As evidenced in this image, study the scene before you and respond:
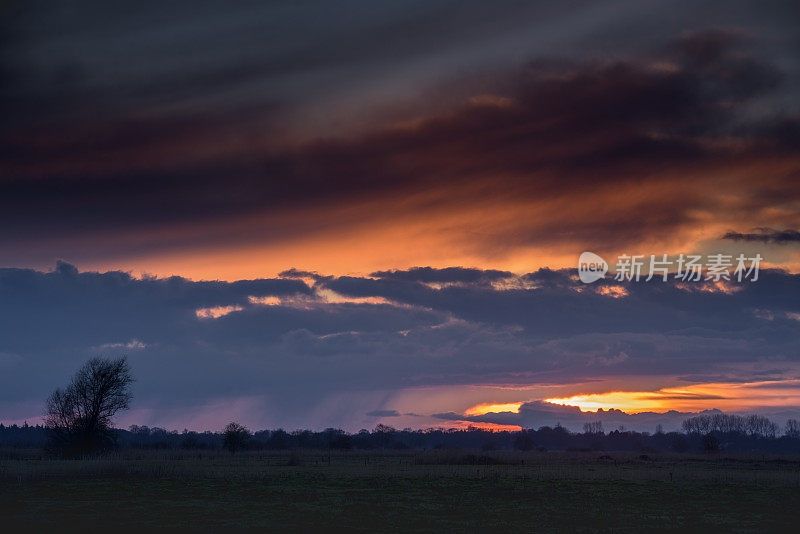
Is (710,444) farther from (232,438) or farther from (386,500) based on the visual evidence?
(386,500)

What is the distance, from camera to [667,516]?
39344 mm

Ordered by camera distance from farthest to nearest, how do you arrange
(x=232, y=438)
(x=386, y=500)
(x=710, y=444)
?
(x=710, y=444), (x=232, y=438), (x=386, y=500)

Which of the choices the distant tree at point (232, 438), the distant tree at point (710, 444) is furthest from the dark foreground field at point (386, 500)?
the distant tree at point (710, 444)

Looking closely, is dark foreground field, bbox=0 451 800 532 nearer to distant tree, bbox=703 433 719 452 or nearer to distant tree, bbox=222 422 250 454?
distant tree, bbox=222 422 250 454

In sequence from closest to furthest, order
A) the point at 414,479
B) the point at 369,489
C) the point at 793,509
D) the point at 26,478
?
1. the point at 793,509
2. the point at 369,489
3. the point at 26,478
4. the point at 414,479

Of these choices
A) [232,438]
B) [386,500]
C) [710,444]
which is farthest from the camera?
[710,444]

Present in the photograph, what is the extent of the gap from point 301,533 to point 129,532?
22.5 ft

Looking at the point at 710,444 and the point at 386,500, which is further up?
the point at 386,500

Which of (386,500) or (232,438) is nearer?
(386,500)

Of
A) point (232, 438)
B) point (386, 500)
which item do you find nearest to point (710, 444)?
point (232, 438)

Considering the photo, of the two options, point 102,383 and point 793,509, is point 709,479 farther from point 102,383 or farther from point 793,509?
point 102,383

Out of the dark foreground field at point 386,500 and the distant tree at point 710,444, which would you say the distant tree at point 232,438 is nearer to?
the dark foreground field at point 386,500

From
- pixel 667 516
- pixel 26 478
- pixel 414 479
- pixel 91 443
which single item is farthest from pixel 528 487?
pixel 91 443

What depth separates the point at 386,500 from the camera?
46344 millimetres
